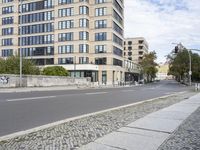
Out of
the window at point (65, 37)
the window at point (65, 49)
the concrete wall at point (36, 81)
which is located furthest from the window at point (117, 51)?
the concrete wall at point (36, 81)

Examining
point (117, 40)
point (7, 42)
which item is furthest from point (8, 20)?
point (117, 40)

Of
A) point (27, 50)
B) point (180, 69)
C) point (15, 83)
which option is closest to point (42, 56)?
point (27, 50)

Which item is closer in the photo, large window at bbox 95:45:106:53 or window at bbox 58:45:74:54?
window at bbox 58:45:74:54

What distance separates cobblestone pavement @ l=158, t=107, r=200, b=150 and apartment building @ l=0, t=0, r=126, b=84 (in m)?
70.5

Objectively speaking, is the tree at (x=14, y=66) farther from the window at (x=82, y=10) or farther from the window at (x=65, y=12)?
the window at (x=65, y=12)

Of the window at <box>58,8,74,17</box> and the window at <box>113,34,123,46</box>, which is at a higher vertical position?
the window at <box>58,8,74,17</box>

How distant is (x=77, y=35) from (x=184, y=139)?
75.5 metres

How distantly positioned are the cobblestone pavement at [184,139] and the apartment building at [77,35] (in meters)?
70.5

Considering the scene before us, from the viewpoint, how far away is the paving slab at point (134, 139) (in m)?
7.03

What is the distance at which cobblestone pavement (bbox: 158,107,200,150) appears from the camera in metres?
7.03

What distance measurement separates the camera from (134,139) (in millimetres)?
7766

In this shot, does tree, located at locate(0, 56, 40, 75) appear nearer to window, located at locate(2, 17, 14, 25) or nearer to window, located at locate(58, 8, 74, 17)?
window, located at locate(58, 8, 74, 17)

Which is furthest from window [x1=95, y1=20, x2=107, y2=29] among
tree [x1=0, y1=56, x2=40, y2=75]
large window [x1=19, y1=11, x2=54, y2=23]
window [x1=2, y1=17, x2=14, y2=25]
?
tree [x1=0, y1=56, x2=40, y2=75]

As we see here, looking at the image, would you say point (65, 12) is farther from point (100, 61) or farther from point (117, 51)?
point (117, 51)
